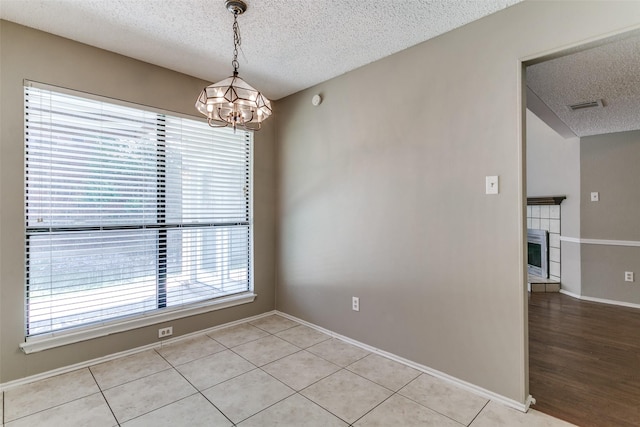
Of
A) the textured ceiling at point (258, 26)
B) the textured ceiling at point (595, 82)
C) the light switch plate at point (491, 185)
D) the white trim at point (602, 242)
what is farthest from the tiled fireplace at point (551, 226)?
the textured ceiling at point (258, 26)

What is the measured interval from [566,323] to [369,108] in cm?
341

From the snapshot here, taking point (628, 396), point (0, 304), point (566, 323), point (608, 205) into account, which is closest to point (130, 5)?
point (0, 304)

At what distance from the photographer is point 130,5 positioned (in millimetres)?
2023

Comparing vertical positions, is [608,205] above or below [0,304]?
above

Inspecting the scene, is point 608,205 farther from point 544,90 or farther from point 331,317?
point 331,317

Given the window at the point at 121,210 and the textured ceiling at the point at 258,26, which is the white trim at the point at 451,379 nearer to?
the window at the point at 121,210

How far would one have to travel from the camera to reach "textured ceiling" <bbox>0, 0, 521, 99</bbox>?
2.03 metres

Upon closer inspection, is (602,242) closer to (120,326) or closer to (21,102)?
(120,326)

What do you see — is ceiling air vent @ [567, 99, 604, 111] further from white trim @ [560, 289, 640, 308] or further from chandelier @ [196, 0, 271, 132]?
chandelier @ [196, 0, 271, 132]

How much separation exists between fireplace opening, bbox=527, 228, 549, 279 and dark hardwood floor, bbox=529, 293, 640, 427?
3.51 ft

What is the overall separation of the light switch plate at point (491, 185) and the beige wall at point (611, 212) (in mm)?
3781

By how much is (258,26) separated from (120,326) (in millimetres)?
2709

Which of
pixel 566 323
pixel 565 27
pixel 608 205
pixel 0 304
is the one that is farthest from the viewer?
pixel 608 205

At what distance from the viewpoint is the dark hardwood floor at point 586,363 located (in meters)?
1.98
